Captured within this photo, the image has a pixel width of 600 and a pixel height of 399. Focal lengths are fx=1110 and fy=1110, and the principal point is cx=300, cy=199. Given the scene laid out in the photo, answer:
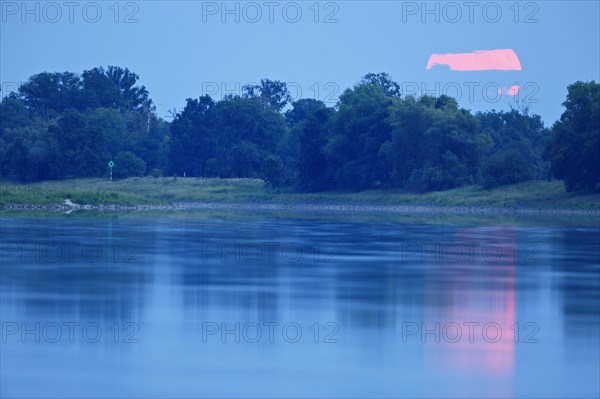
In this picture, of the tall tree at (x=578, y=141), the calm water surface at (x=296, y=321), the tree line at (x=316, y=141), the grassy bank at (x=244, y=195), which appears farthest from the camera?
the tree line at (x=316, y=141)

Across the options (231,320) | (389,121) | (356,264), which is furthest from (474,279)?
(389,121)

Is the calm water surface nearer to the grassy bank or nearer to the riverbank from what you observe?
the riverbank

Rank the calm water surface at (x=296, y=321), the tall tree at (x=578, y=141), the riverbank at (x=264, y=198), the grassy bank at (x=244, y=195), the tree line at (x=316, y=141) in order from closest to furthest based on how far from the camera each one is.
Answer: the calm water surface at (x=296, y=321)
the tall tree at (x=578, y=141)
the riverbank at (x=264, y=198)
the grassy bank at (x=244, y=195)
the tree line at (x=316, y=141)

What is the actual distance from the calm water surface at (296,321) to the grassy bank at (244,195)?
154 ft

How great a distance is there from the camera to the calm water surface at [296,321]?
47.9ft

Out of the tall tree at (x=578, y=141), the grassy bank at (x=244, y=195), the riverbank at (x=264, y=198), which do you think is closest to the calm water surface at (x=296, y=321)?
the tall tree at (x=578, y=141)

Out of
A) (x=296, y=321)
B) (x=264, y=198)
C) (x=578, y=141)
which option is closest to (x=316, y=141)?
(x=264, y=198)

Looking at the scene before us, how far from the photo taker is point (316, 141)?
393ft

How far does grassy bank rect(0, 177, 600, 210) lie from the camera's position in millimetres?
83062

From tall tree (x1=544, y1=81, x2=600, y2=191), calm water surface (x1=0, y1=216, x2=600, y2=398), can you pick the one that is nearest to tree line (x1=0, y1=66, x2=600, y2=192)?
tall tree (x1=544, y1=81, x2=600, y2=191)

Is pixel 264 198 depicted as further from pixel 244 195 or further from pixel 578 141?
pixel 578 141

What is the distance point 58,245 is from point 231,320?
19.0 m

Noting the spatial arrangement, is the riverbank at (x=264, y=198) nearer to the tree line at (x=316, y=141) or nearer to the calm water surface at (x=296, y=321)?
the tree line at (x=316, y=141)

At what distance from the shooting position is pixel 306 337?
18156 mm
